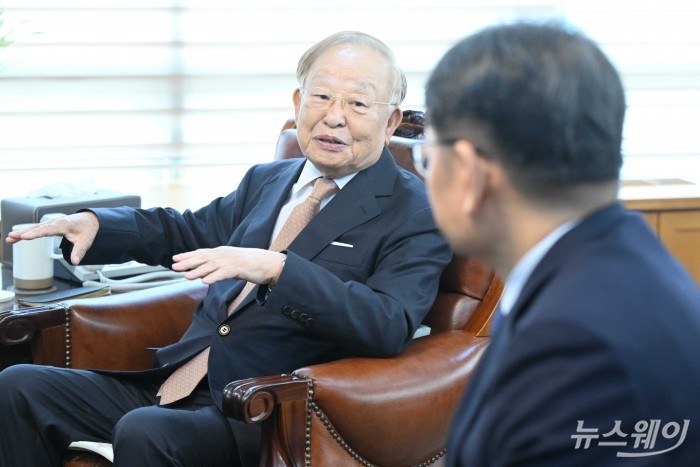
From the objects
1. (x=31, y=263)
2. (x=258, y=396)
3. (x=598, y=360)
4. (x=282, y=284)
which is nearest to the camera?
(x=598, y=360)

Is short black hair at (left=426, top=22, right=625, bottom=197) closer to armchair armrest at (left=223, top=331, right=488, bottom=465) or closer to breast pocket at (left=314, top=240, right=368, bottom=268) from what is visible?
armchair armrest at (left=223, top=331, right=488, bottom=465)

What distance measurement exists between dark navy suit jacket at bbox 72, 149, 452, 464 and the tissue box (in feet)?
1.59

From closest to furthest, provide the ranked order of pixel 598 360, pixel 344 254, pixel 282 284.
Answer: pixel 598 360 < pixel 282 284 < pixel 344 254

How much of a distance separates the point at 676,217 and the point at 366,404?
2.07 metres

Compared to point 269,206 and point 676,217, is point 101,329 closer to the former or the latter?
point 269,206

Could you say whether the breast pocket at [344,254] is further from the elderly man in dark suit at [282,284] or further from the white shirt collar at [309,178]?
the white shirt collar at [309,178]

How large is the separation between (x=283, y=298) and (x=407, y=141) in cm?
82

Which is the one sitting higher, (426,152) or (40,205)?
(426,152)

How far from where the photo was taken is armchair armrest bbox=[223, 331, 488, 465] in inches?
80.1

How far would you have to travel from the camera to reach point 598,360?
1.03m

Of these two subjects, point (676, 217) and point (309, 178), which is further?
point (676, 217)

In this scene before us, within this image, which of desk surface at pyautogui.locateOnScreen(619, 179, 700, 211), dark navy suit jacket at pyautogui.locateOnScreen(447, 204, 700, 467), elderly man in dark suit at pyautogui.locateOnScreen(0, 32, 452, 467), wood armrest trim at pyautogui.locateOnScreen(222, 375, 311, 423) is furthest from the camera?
desk surface at pyautogui.locateOnScreen(619, 179, 700, 211)

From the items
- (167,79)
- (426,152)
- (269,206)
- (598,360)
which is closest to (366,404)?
(269,206)
